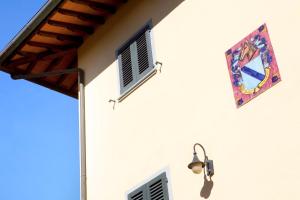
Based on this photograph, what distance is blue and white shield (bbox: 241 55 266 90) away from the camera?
7.57 metres

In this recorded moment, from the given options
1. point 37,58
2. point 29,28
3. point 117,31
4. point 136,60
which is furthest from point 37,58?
point 136,60

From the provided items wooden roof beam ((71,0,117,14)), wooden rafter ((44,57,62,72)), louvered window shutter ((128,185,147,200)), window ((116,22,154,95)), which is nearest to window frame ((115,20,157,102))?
window ((116,22,154,95))

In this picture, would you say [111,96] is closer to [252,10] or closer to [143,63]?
[143,63]

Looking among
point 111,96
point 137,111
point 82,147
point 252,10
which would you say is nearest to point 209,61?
point 252,10

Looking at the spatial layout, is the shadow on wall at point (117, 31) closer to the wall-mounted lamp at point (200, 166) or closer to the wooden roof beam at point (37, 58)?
the wooden roof beam at point (37, 58)

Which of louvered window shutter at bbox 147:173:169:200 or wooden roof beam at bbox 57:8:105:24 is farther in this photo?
wooden roof beam at bbox 57:8:105:24

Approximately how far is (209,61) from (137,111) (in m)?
1.82

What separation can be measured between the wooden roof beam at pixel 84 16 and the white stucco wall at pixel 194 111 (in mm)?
207

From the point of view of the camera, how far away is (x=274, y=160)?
6887 millimetres

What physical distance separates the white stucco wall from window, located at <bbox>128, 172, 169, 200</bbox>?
16 cm

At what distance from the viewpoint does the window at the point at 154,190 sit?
332 inches

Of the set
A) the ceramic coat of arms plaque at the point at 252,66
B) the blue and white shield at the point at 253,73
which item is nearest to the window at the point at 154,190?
the ceramic coat of arms plaque at the point at 252,66

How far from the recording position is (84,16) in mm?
11805

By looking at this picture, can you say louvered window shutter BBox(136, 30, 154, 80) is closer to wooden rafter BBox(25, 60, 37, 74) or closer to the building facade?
the building facade
